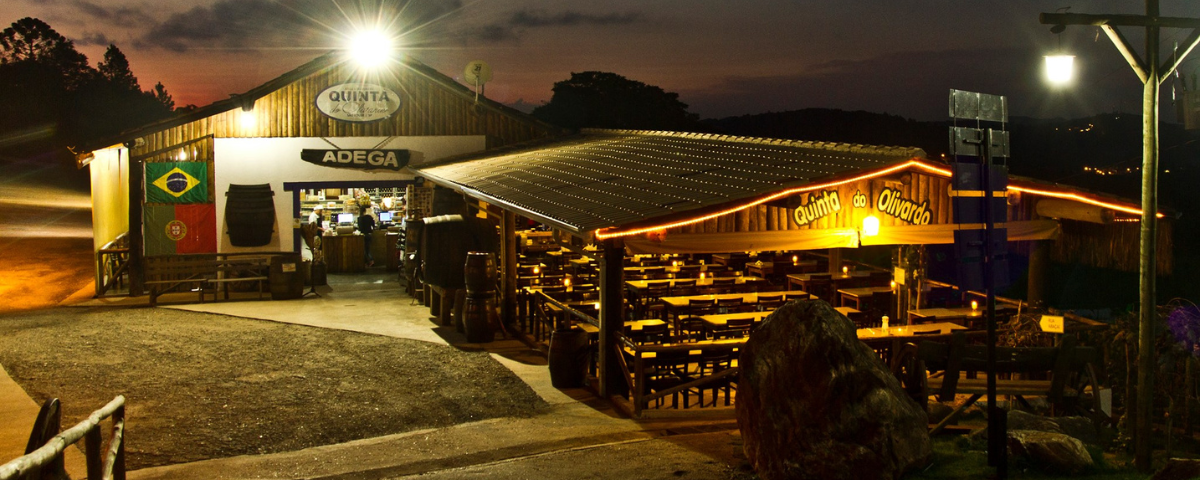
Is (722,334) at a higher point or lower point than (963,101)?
lower

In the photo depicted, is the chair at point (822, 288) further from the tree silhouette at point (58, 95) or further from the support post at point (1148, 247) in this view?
the tree silhouette at point (58, 95)

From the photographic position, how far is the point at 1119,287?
25750 mm

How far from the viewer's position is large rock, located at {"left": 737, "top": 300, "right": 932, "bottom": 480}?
19.5 feet

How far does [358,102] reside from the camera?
65.1ft

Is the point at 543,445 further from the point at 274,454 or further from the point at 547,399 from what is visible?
the point at 274,454

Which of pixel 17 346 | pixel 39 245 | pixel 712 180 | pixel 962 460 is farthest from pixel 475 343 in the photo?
pixel 39 245

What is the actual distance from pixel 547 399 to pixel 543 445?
1.74 m

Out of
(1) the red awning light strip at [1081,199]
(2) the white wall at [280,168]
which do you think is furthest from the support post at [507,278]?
(1) the red awning light strip at [1081,199]

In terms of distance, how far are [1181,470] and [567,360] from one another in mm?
6147

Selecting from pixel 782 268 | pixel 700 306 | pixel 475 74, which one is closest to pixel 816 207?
pixel 700 306

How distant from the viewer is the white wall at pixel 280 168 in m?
18.5

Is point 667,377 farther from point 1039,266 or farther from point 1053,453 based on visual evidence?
point 1039,266

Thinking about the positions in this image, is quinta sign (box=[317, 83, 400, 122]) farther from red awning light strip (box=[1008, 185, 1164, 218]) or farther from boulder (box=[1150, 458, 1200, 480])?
boulder (box=[1150, 458, 1200, 480])

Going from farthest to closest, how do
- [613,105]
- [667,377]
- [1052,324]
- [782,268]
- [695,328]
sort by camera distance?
[613,105], [782,268], [695,328], [667,377], [1052,324]
